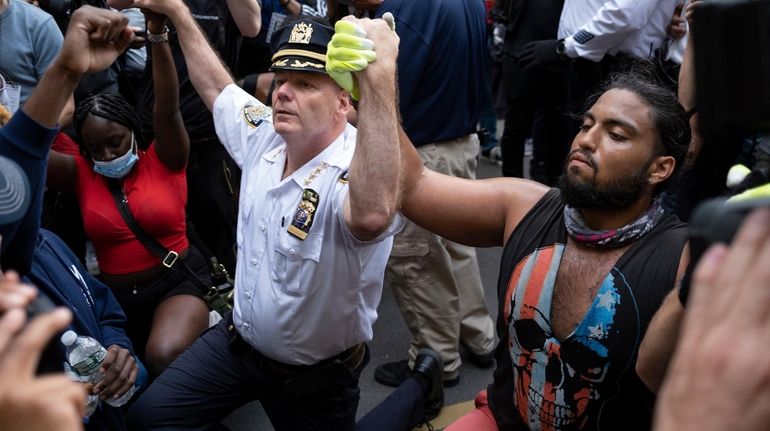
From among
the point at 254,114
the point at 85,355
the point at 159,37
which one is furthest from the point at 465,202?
the point at 159,37

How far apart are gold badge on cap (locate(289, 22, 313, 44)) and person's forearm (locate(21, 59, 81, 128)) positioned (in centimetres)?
91

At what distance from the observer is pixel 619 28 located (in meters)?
4.06

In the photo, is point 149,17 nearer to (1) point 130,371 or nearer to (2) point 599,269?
(1) point 130,371

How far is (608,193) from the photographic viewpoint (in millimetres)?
2145

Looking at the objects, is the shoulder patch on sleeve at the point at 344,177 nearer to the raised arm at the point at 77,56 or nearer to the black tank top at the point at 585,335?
the black tank top at the point at 585,335

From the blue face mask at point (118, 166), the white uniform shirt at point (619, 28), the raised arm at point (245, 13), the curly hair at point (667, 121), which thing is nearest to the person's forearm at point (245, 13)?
the raised arm at point (245, 13)

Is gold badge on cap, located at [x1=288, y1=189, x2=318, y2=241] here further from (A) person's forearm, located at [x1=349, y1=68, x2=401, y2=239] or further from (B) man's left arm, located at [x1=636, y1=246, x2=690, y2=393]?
(B) man's left arm, located at [x1=636, y1=246, x2=690, y2=393]

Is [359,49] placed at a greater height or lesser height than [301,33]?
greater

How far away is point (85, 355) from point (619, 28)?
118 inches

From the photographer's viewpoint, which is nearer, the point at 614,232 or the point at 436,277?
the point at 614,232

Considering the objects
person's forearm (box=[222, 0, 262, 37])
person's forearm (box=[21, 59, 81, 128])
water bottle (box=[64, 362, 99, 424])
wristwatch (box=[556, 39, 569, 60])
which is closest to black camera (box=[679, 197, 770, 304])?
person's forearm (box=[21, 59, 81, 128])

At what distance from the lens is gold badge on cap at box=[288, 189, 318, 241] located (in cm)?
248

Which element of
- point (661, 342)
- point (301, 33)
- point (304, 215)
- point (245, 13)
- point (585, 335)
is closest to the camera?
point (661, 342)

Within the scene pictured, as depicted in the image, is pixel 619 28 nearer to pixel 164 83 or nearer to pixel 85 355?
pixel 164 83
